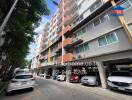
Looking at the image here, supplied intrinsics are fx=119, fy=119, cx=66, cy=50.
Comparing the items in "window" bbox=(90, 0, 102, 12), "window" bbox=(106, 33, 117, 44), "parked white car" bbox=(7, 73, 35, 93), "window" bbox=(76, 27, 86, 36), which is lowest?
"parked white car" bbox=(7, 73, 35, 93)

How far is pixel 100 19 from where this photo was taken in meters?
15.4

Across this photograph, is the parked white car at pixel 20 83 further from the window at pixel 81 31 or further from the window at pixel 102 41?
the window at pixel 81 31

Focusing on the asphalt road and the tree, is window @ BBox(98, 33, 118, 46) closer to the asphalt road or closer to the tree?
the asphalt road

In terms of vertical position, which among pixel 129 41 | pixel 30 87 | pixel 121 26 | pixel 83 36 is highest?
pixel 83 36

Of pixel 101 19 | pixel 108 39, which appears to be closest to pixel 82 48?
pixel 101 19

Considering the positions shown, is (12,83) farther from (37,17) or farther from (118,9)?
(118,9)

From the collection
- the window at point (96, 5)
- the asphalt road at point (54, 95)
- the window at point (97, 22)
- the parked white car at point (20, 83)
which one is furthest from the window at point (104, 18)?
the parked white car at point (20, 83)

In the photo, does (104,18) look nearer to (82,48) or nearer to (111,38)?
(111,38)

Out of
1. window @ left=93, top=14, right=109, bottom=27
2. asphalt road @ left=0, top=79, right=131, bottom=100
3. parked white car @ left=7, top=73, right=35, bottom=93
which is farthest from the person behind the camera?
window @ left=93, top=14, right=109, bottom=27

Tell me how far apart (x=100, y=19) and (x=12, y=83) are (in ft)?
40.8

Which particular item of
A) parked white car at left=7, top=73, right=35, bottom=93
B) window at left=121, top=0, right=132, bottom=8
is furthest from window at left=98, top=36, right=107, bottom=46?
parked white car at left=7, top=73, right=35, bottom=93

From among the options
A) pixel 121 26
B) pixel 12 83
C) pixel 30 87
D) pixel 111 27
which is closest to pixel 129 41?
pixel 121 26

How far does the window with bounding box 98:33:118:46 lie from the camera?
12.9 metres

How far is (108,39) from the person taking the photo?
13.8 meters
